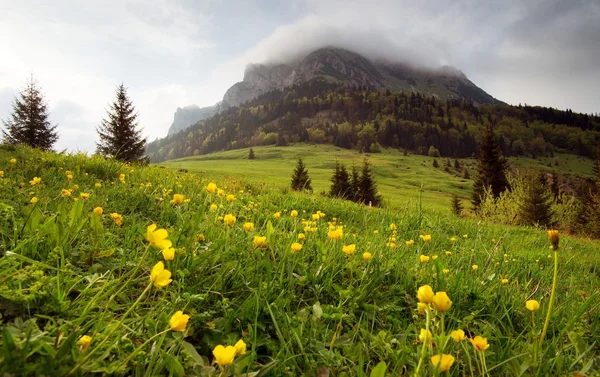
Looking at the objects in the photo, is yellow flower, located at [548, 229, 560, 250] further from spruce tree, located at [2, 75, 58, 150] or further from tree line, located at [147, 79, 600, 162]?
tree line, located at [147, 79, 600, 162]

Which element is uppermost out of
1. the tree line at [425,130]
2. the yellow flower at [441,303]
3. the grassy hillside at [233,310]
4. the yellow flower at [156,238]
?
the tree line at [425,130]

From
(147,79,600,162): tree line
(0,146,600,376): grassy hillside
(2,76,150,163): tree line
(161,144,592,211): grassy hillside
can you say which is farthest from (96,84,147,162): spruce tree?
(147,79,600,162): tree line

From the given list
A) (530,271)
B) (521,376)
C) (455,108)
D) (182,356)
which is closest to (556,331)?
(521,376)

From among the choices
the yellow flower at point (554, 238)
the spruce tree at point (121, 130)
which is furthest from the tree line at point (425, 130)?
the yellow flower at point (554, 238)

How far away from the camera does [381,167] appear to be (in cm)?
10875

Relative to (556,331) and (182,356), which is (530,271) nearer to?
(556,331)

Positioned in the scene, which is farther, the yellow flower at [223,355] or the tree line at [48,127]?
the tree line at [48,127]

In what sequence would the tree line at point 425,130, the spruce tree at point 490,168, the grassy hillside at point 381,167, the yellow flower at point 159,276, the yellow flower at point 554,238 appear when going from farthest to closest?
the tree line at point 425,130
the grassy hillside at point 381,167
the spruce tree at point 490,168
the yellow flower at point 554,238
the yellow flower at point 159,276

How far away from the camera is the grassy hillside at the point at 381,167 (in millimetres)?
73831

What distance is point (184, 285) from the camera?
5.87ft

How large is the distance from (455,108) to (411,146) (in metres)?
51.6

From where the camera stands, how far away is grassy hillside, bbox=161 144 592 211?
73831 mm

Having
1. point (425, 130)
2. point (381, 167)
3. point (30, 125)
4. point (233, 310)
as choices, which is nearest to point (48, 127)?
point (30, 125)

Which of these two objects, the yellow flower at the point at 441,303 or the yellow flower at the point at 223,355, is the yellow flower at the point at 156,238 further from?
the yellow flower at the point at 441,303
